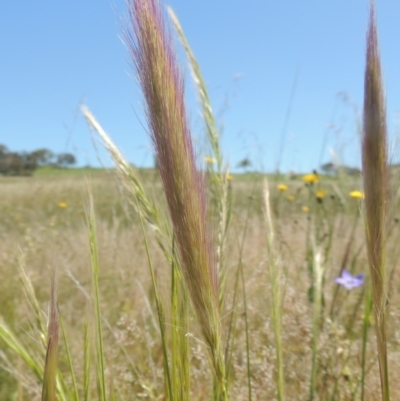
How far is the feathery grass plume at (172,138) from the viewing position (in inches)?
14.8

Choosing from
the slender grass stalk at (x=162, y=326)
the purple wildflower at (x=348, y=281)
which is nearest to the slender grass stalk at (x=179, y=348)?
the slender grass stalk at (x=162, y=326)

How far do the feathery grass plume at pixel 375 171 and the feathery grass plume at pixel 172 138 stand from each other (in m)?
0.14

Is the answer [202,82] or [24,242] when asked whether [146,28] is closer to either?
[202,82]

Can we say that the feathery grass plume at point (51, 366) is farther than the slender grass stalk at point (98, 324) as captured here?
No

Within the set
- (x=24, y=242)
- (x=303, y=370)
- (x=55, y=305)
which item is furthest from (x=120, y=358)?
(x=24, y=242)

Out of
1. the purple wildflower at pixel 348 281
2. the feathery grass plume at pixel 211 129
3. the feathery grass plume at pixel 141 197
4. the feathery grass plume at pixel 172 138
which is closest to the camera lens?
the feathery grass plume at pixel 172 138

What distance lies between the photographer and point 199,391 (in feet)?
3.11

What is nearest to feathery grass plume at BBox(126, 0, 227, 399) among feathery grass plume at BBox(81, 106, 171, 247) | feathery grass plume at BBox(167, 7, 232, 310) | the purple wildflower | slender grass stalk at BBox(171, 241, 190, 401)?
slender grass stalk at BBox(171, 241, 190, 401)

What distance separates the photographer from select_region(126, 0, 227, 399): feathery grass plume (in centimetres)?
38

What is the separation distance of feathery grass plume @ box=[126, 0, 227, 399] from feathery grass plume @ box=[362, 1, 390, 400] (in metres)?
0.14

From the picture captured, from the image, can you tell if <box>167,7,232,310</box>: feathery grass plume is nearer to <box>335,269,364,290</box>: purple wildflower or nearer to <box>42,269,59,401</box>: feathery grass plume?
<box>42,269,59,401</box>: feathery grass plume

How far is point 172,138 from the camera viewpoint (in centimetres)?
37

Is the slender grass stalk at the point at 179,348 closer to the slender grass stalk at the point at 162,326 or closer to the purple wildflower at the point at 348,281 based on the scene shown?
the slender grass stalk at the point at 162,326

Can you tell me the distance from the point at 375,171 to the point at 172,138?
18cm
